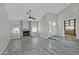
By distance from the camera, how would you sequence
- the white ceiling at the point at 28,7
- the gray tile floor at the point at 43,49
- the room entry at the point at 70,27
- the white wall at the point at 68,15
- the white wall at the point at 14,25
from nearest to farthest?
1. the gray tile floor at the point at 43,49
2. the white ceiling at the point at 28,7
3. the white wall at the point at 68,15
4. the white wall at the point at 14,25
5. the room entry at the point at 70,27

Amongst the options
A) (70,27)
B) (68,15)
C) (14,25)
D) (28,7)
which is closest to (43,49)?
(28,7)

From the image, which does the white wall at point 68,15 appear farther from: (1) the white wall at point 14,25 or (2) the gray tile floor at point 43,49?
(1) the white wall at point 14,25

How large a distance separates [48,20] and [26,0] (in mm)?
9639

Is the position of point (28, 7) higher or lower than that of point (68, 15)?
higher

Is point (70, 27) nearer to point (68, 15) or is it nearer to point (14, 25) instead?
point (68, 15)

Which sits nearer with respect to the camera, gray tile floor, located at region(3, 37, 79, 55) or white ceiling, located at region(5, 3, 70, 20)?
gray tile floor, located at region(3, 37, 79, 55)

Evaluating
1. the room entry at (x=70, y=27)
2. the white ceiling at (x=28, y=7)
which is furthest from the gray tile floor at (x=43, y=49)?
the room entry at (x=70, y=27)

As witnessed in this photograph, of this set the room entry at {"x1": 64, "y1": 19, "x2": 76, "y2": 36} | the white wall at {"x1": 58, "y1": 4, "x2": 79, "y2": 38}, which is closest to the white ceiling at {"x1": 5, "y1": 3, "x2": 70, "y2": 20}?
the white wall at {"x1": 58, "y1": 4, "x2": 79, "y2": 38}

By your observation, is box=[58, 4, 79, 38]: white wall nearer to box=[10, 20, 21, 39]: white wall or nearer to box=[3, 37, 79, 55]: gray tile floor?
box=[3, 37, 79, 55]: gray tile floor

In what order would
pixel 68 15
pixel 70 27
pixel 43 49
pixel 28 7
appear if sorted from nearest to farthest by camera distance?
pixel 43 49, pixel 28 7, pixel 68 15, pixel 70 27

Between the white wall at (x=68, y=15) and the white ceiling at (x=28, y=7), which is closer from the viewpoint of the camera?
the white ceiling at (x=28, y=7)

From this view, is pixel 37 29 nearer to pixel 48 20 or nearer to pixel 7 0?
pixel 48 20

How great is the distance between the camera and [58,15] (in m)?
11.2

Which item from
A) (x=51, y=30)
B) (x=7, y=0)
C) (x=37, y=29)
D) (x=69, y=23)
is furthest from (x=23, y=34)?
(x=7, y=0)
